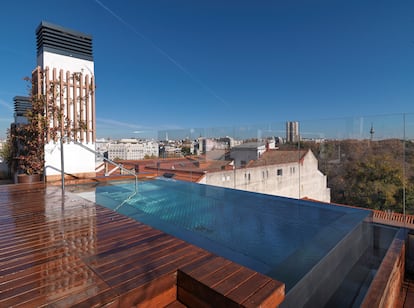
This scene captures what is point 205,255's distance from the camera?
1458 millimetres

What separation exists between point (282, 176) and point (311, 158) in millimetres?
1582

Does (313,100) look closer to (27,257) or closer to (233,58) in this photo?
(233,58)

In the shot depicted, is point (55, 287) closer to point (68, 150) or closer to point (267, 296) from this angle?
point (267, 296)

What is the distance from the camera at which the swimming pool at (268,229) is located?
1.79 metres

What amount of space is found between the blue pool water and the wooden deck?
1.37ft

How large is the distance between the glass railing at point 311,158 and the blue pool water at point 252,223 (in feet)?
4.69

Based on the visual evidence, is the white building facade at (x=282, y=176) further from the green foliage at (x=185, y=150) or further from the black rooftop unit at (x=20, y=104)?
the black rooftop unit at (x=20, y=104)

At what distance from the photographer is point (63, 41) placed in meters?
4.82

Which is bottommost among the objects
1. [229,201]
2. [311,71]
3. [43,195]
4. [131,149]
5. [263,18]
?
[229,201]

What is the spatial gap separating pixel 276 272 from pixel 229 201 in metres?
2.47

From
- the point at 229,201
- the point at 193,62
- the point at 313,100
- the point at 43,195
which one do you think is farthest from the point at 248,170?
the point at 313,100

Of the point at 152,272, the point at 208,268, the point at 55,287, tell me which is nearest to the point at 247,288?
the point at 208,268

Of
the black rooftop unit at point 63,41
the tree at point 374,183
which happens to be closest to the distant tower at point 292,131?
the tree at point 374,183

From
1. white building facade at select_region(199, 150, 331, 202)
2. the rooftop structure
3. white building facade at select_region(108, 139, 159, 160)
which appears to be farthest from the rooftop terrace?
the rooftop structure
